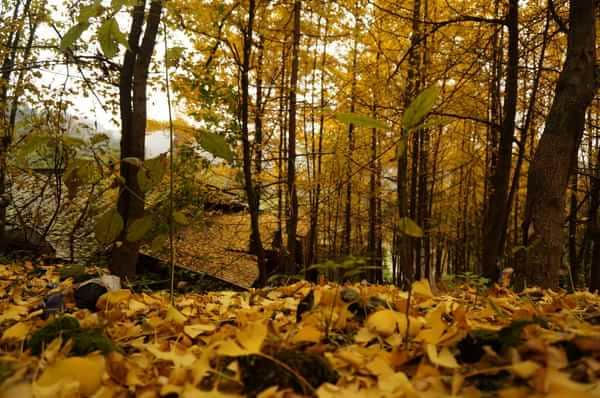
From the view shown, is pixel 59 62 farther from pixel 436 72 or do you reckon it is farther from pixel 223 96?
pixel 436 72

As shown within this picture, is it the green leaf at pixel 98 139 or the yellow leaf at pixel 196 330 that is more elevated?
the green leaf at pixel 98 139

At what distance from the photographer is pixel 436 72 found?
5035mm

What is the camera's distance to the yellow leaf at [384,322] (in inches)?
34.1

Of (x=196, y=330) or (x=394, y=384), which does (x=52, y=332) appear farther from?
(x=394, y=384)

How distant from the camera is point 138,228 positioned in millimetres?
1166

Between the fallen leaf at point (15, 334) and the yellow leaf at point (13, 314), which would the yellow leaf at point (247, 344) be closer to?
the fallen leaf at point (15, 334)

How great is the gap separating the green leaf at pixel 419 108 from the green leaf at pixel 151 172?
72 cm

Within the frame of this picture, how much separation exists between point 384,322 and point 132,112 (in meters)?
3.69

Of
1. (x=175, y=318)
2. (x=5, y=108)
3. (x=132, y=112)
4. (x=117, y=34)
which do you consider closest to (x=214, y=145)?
(x=117, y=34)

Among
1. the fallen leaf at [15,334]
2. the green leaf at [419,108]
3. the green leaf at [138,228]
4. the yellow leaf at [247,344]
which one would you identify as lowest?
the fallen leaf at [15,334]

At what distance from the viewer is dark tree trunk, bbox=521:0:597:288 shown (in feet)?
7.64

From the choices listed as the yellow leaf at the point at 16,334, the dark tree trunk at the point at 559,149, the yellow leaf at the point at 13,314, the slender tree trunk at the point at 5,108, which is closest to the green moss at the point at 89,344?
the yellow leaf at the point at 16,334

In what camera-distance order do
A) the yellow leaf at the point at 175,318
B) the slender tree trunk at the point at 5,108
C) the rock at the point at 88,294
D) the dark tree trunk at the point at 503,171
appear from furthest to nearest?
the slender tree trunk at the point at 5,108
the dark tree trunk at the point at 503,171
the rock at the point at 88,294
the yellow leaf at the point at 175,318

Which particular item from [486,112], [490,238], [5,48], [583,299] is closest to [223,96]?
[583,299]
